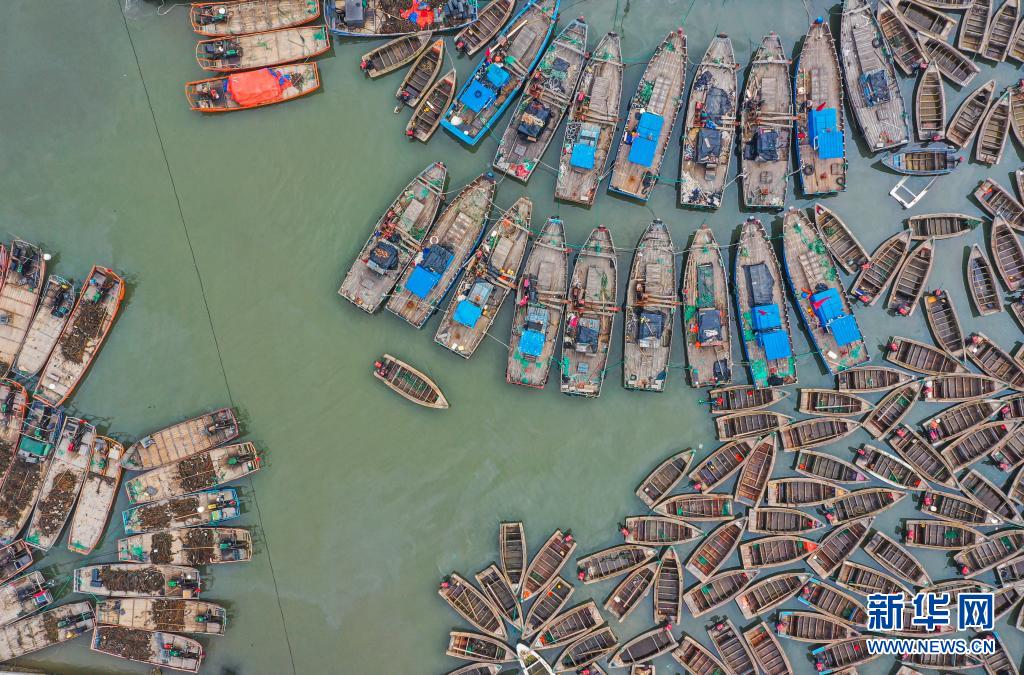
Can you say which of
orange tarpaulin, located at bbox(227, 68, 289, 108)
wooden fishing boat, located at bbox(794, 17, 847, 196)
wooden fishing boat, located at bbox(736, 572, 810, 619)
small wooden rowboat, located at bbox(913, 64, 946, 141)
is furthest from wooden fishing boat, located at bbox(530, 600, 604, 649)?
orange tarpaulin, located at bbox(227, 68, 289, 108)

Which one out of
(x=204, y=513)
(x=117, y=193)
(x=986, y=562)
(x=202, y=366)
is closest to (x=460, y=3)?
(x=117, y=193)

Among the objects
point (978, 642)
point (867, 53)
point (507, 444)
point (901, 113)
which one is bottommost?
point (978, 642)

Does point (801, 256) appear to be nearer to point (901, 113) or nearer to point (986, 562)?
point (901, 113)

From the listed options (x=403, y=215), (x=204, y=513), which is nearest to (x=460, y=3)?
(x=403, y=215)

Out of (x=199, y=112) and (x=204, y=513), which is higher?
(x=199, y=112)

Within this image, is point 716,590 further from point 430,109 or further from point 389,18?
point 389,18

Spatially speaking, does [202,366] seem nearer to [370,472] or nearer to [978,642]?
[370,472]
